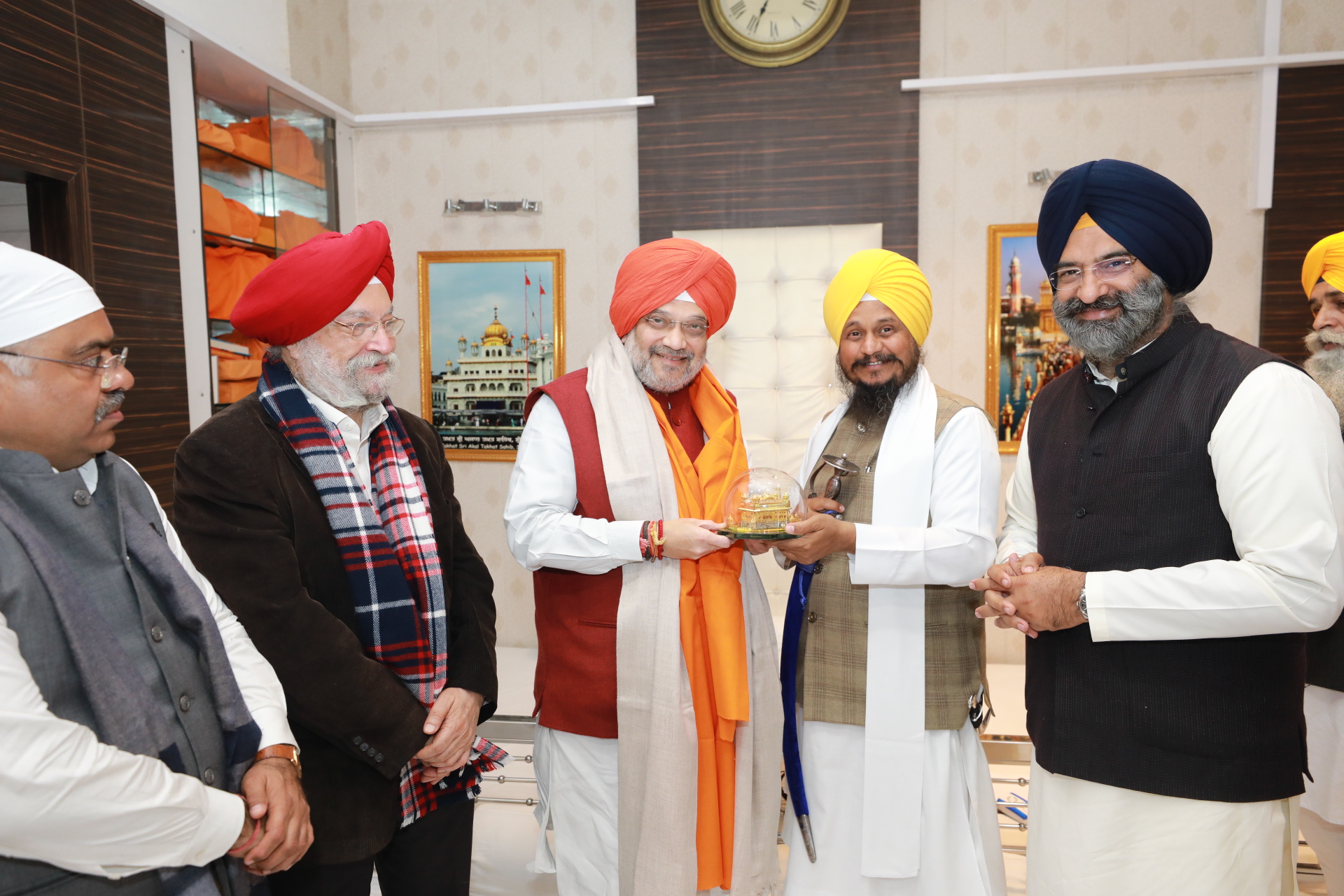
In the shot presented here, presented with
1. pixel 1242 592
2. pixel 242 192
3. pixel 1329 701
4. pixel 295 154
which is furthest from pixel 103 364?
pixel 295 154

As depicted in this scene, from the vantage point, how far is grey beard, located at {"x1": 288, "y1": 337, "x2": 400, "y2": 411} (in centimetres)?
171

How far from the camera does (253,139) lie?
3.70 meters

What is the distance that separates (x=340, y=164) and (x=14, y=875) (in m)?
4.13

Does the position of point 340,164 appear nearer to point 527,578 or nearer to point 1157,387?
point 527,578

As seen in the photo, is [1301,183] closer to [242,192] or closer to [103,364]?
[103,364]

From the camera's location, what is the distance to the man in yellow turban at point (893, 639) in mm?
1961

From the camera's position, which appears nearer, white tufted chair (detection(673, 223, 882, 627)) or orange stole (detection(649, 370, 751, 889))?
orange stole (detection(649, 370, 751, 889))

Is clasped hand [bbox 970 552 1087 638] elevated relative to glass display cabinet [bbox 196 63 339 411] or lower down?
lower down

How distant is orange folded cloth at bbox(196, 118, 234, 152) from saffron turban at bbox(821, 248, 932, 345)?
9.44ft

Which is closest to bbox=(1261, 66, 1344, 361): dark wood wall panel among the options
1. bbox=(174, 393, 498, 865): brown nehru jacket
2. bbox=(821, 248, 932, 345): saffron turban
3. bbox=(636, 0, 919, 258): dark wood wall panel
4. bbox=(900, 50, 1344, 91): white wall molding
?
bbox=(900, 50, 1344, 91): white wall molding

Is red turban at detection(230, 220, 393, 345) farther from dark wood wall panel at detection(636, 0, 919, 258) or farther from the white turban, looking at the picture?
dark wood wall panel at detection(636, 0, 919, 258)

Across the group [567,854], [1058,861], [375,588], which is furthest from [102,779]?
[1058,861]

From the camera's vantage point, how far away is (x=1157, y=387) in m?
1.53

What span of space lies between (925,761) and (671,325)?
51.2 inches
